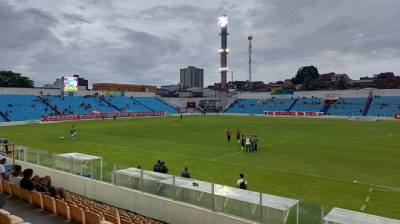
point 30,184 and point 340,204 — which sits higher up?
point 30,184

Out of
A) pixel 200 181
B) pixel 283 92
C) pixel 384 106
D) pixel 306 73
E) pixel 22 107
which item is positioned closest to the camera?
pixel 200 181

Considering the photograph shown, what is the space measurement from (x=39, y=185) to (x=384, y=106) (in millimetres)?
79006

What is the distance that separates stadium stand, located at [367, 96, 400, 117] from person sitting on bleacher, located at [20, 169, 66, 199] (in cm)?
7148

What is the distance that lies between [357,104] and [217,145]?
209 feet

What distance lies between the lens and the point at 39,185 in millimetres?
10234

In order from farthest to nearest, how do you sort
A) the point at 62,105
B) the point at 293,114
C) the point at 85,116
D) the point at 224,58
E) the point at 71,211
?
the point at 224,58
the point at 293,114
the point at 62,105
the point at 85,116
the point at 71,211

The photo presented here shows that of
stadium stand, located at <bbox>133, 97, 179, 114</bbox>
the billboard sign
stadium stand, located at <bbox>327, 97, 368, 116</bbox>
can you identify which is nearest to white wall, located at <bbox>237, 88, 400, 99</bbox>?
stadium stand, located at <bbox>327, 97, 368, 116</bbox>

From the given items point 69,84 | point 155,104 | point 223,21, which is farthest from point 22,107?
point 223,21

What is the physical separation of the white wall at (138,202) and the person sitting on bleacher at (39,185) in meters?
2.00

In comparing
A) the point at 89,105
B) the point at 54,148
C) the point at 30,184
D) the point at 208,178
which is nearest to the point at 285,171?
the point at 208,178

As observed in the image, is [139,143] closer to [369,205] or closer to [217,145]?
[217,145]

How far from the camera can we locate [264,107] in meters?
88.6

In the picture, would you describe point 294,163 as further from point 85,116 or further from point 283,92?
point 283,92

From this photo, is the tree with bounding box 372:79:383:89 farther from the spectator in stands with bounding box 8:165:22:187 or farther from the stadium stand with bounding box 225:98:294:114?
the spectator in stands with bounding box 8:165:22:187
